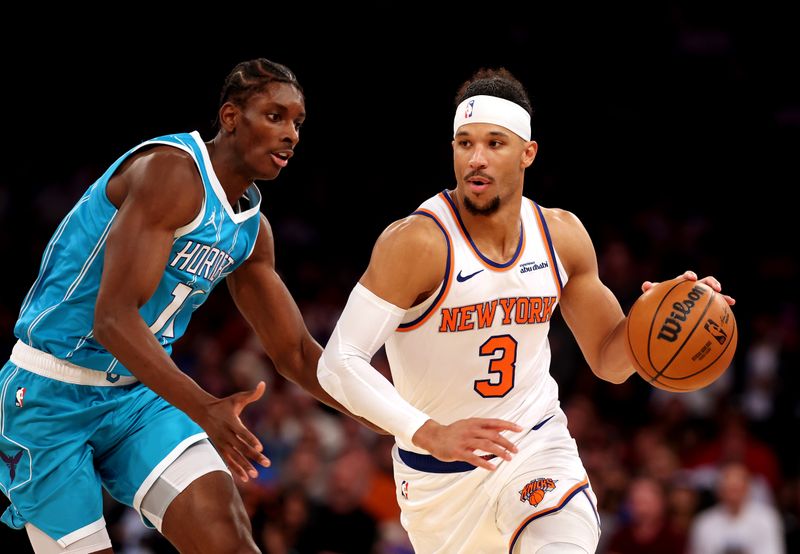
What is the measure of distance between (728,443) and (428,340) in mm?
5244

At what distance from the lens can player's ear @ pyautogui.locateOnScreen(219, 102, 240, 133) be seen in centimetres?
438

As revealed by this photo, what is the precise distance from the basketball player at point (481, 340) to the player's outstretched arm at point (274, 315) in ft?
1.35

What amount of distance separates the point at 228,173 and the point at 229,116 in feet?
0.82

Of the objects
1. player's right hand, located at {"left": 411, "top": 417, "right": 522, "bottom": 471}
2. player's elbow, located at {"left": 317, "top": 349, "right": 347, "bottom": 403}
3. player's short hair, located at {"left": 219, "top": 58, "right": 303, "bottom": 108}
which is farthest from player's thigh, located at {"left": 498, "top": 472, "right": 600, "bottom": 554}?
player's short hair, located at {"left": 219, "top": 58, "right": 303, "bottom": 108}

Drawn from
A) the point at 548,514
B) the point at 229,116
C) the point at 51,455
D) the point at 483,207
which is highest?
the point at 229,116

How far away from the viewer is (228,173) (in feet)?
14.1

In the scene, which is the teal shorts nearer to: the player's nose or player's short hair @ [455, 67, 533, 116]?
the player's nose

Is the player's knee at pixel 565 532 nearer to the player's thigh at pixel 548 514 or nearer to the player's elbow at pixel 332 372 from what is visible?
the player's thigh at pixel 548 514

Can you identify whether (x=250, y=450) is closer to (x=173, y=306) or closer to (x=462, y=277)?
(x=173, y=306)

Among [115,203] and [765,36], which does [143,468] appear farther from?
[765,36]

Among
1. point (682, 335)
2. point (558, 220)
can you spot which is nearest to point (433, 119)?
point (558, 220)

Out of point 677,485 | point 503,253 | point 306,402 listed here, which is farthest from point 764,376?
point 503,253

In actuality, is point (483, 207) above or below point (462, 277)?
above

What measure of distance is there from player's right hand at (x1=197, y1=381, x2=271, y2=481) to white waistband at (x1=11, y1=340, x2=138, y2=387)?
0.60 meters
